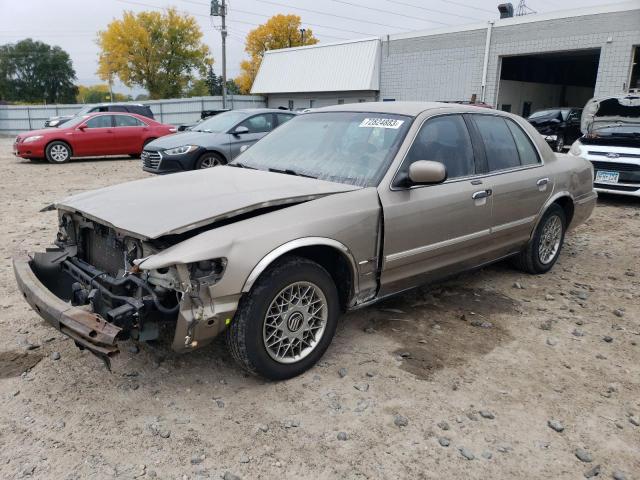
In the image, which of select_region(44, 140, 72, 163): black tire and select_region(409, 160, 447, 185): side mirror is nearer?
select_region(409, 160, 447, 185): side mirror

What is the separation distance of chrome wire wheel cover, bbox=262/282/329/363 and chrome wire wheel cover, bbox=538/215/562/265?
9.60ft

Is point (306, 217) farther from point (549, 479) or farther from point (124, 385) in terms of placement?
point (549, 479)

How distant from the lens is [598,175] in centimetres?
938

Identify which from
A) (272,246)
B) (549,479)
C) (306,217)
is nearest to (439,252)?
(306,217)

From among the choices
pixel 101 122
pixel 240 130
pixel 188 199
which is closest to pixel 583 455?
pixel 188 199

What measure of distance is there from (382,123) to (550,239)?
2521 mm

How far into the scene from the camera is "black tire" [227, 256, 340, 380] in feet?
9.82

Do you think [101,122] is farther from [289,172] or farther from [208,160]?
[289,172]

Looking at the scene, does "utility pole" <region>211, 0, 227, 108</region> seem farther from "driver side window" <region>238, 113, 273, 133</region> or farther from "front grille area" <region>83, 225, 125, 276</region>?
"front grille area" <region>83, 225, 125, 276</region>

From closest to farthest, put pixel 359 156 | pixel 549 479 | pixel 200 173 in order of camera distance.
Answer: pixel 549 479 < pixel 359 156 < pixel 200 173

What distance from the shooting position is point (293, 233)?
3.11 meters

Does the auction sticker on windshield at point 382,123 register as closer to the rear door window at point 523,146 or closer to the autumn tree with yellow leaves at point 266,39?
the rear door window at point 523,146

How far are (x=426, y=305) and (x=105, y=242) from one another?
2657mm

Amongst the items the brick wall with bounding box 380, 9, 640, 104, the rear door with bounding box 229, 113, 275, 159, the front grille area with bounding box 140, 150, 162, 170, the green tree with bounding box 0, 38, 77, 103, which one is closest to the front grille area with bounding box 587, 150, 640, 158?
the rear door with bounding box 229, 113, 275, 159
